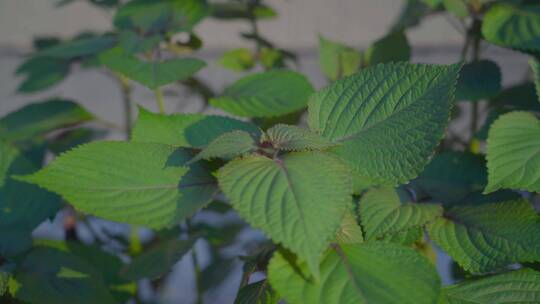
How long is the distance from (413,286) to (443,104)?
140mm

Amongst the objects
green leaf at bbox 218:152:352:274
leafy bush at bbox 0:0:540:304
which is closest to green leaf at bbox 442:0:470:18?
leafy bush at bbox 0:0:540:304

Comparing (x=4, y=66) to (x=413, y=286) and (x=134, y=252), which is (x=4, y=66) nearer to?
(x=134, y=252)

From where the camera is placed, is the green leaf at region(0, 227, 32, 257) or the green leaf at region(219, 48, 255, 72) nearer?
the green leaf at region(0, 227, 32, 257)

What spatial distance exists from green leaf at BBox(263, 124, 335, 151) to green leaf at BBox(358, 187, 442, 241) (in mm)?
86

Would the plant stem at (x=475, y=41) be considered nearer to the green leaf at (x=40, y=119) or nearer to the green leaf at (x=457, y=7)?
the green leaf at (x=457, y=7)

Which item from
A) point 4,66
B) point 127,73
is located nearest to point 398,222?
point 127,73

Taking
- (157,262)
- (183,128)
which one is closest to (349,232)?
(183,128)

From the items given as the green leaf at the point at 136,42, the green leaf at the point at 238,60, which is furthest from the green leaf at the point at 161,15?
the green leaf at the point at 238,60

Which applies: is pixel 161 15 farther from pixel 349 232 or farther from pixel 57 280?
pixel 349 232

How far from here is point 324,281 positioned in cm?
46

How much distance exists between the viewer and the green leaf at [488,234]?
1.77ft

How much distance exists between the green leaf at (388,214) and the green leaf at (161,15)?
1.32 feet

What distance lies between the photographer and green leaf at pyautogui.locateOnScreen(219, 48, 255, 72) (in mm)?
1045

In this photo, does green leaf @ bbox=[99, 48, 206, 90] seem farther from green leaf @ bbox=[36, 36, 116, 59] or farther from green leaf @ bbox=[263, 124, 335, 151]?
green leaf @ bbox=[263, 124, 335, 151]
